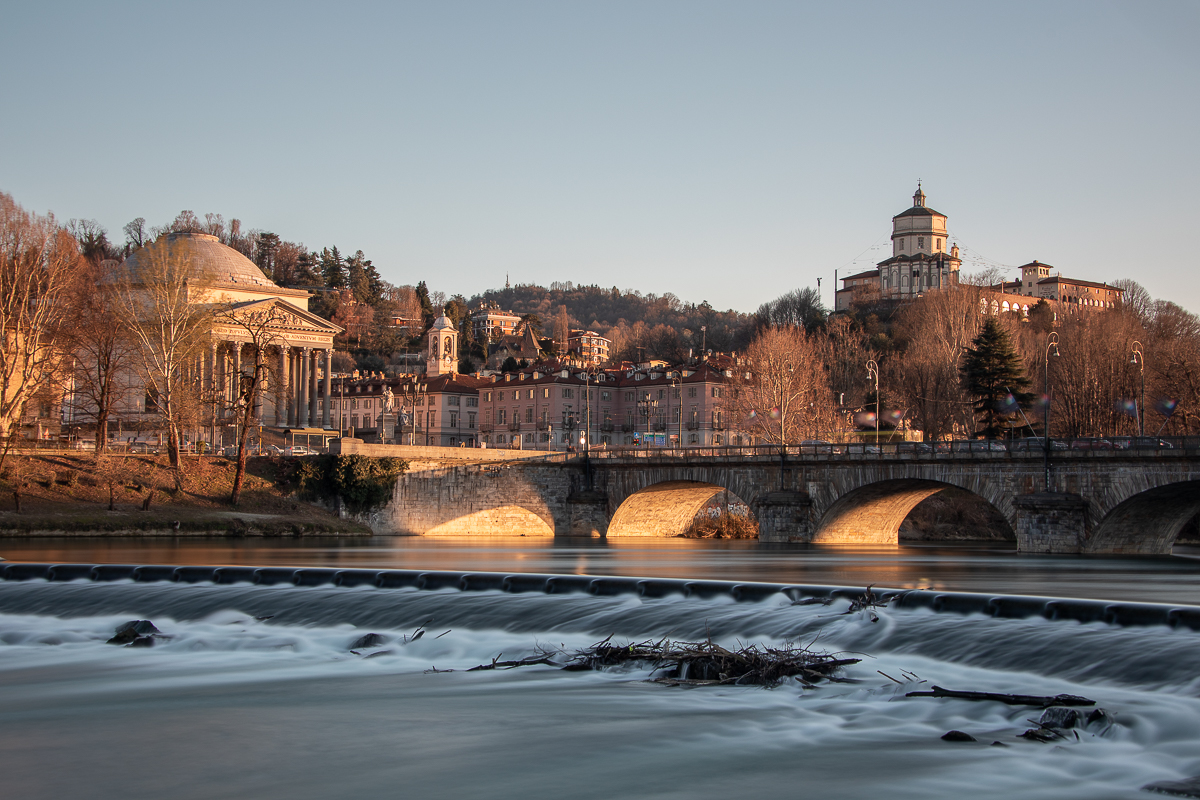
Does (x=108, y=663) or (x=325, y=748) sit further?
(x=108, y=663)

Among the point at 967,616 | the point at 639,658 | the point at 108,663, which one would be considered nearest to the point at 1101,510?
the point at 967,616

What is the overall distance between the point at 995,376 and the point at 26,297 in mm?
50907

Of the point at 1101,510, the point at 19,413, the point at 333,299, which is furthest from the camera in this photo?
the point at 333,299

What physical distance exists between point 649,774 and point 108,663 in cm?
999

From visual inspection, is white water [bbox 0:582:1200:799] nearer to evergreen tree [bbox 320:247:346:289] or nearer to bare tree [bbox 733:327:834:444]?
bare tree [bbox 733:327:834:444]

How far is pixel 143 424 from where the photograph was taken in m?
69.2

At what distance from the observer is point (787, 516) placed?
55156 mm

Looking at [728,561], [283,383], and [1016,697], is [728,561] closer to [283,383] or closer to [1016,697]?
[1016,697]

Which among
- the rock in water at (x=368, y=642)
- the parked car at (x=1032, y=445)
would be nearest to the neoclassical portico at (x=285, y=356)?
the parked car at (x=1032, y=445)

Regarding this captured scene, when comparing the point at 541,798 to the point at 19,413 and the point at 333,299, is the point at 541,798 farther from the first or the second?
the point at 333,299

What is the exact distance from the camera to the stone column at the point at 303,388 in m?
90.6

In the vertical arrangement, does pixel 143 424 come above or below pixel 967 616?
above

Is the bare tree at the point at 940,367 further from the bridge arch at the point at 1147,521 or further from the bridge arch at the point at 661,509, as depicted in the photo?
the bridge arch at the point at 1147,521

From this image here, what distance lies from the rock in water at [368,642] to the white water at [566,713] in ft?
0.84
